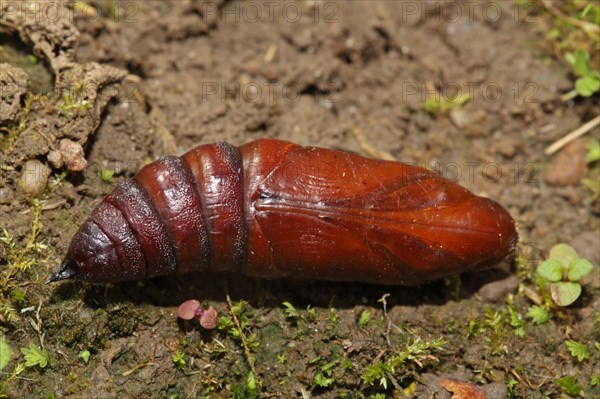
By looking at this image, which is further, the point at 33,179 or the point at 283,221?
the point at 33,179

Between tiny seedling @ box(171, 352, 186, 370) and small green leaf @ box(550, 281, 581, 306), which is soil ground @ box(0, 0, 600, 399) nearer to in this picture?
tiny seedling @ box(171, 352, 186, 370)

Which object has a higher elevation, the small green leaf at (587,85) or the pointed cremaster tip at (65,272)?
the pointed cremaster tip at (65,272)

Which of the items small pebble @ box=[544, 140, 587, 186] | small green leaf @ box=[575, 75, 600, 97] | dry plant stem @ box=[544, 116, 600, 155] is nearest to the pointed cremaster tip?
small pebble @ box=[544, 140, 587, 186]

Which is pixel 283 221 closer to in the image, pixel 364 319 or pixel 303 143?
pixel 364 319

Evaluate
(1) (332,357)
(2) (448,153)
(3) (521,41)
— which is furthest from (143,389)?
(3) (521,41)

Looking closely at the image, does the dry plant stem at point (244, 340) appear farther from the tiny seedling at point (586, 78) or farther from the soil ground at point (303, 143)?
the tiny seedling at point (586, 78)

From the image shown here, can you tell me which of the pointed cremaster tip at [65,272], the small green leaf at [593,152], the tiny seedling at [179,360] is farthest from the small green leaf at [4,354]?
the small green leaf at [593,152]

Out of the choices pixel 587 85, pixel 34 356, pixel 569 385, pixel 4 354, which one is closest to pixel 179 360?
pixel 34 356
